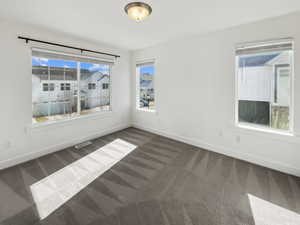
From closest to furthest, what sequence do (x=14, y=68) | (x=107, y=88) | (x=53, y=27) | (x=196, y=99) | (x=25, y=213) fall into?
(x=25, y=213) → (x=14, y=68) → (x=53, y=27) → (x=196, y=99) → (x=107, y=88)

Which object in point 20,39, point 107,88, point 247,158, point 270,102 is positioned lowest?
point 247,158

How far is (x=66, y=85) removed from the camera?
3406 mm

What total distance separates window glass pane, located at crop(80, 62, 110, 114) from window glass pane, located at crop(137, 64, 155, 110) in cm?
104

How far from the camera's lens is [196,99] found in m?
3.42

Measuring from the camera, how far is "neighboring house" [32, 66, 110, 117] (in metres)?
2.97

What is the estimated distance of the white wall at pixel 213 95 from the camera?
2.41m

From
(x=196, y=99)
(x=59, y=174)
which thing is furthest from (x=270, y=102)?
(x=59, y=174)

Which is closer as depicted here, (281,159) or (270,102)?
(281,159)

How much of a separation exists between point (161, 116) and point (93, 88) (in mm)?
2003

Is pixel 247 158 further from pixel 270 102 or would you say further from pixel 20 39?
pixel 20 39

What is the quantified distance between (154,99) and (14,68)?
3.06 m

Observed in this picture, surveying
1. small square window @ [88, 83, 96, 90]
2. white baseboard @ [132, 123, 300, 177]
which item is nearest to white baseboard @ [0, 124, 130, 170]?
small square window @ [88, 83, 96, 90]

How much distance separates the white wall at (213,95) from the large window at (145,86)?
0.28 m

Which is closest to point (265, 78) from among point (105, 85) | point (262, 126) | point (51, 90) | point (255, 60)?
point (255, 60)
